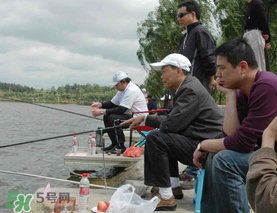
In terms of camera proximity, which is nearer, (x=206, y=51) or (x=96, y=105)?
(x=206, y=51)

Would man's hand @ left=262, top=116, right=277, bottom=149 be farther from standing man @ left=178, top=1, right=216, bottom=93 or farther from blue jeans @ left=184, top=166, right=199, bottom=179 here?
standing man @ left=178, top=1, right=216, bottom=93

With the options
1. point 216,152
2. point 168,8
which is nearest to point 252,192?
point 216,152

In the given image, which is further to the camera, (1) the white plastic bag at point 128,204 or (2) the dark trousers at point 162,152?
(2) the dark trousers at point 162,152

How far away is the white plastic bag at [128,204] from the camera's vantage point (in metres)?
3.09

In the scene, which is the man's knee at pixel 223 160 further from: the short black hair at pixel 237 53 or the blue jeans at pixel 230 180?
the short black hair at pixel 237 53

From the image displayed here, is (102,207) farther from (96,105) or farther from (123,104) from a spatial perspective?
(96,105)

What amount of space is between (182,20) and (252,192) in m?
3.80

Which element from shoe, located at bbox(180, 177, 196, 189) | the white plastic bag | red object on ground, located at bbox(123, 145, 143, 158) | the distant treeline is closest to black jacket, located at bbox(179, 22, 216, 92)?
shoe, located at bbox(180, 177, 196, 189)

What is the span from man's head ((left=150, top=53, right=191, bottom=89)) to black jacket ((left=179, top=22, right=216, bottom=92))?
98cm

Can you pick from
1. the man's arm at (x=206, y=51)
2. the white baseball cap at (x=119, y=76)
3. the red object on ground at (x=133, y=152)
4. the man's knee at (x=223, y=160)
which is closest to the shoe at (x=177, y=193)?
the man's knee at (x=223, y=160)

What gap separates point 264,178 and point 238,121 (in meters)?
1.37

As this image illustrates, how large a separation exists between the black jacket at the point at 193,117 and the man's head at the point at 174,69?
0.78 feet

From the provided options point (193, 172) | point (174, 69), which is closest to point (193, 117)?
point (174, 69)

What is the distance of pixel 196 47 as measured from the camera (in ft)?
15.7
